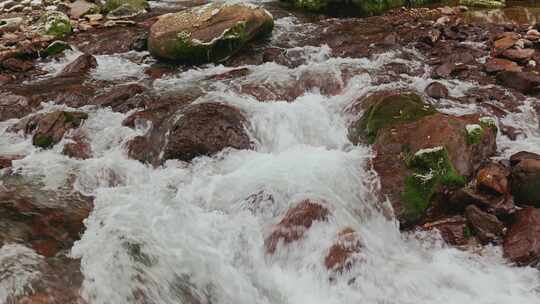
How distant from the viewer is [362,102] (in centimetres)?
823

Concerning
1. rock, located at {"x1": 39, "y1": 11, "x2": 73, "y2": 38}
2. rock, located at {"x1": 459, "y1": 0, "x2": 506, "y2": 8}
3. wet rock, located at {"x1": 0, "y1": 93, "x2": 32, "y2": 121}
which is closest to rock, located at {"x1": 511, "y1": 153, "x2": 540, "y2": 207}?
wet rock, located at {"x1": 0, "y1": 93, "x2": 32, "y2": 121}

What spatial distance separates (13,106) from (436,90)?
829cm

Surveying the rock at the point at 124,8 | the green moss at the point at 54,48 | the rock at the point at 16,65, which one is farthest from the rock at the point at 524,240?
the rock at the point at 124,8

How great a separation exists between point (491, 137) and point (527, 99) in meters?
2.34

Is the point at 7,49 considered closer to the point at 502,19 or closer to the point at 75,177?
the point at 75,177

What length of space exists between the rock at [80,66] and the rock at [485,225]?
350 inches

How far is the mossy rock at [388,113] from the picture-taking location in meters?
7.05

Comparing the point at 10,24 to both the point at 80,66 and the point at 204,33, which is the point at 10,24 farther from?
the point at 204,33

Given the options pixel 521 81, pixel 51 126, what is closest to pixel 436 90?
pixel 521 81

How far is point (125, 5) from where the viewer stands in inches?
628

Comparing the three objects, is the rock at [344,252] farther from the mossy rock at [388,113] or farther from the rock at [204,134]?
the rock at [204,134]

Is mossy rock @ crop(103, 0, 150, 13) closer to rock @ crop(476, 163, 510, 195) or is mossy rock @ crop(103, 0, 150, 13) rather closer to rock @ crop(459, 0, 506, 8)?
rock @ crop(459, 0, 506, 8)

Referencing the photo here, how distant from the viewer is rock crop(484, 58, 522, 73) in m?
9.36

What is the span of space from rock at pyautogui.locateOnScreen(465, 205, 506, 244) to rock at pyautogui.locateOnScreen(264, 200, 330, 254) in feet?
5.89
